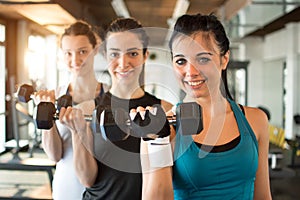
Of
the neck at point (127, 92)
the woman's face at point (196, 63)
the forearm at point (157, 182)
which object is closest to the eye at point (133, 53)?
the neck at point (127, 92)

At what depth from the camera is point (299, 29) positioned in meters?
7.56

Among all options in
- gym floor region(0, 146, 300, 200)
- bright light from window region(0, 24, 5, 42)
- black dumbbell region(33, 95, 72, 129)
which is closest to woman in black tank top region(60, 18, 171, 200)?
black dumbbell region(33, 95, 72, 129)

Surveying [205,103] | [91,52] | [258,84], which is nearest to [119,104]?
[205,103]

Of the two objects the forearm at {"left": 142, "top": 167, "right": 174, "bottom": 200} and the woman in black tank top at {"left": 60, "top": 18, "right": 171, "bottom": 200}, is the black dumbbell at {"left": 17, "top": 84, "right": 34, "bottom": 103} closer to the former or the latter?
the woman in black tank top at {"left": 60, "top": 18, "right": 171, "bottom": 200}

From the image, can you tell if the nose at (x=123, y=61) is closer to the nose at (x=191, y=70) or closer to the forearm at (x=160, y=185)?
the nose at (x=191, y=70)

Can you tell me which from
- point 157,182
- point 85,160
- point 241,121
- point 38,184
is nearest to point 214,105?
point 241,121

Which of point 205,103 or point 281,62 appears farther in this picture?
point 281,62

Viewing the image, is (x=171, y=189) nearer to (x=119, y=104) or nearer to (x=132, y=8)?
(x=119, y=104)

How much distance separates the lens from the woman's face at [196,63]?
96cm

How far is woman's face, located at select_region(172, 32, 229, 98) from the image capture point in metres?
0.96

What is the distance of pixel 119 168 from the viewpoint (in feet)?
3.90

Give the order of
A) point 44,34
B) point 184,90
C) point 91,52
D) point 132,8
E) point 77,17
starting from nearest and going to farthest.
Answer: point 184,90 < point 91,52 < point 77,17 < point 132,8 < point 44,34

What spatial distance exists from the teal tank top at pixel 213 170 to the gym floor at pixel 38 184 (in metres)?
2.70

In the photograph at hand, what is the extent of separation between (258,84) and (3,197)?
25.6 feet
